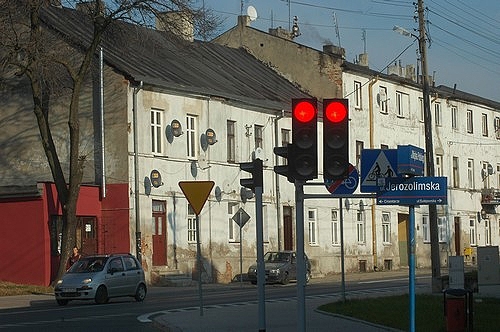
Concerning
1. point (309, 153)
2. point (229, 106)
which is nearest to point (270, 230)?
point (229, 106)

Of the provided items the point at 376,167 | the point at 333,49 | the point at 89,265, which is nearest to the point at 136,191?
the point at 89,265

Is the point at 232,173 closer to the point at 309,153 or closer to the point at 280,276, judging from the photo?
the point at 280,276

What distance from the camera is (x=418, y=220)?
6362cm

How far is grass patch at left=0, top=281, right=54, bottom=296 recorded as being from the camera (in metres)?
37.1

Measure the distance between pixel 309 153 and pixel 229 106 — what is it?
3423cm

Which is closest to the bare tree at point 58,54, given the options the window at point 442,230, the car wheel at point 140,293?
the car wheel at point 140,293

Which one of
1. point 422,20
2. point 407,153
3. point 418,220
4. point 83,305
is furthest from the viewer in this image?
point 418,220

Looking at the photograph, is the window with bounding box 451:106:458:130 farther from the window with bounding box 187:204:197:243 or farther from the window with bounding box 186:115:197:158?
the window with bounding box 187:204:197:243

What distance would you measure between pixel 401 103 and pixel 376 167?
155 feet

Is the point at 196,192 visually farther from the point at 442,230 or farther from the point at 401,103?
the point at 442,230

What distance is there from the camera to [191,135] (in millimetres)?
46125

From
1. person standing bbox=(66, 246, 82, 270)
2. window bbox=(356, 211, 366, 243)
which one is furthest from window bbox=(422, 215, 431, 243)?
person standing bbox=(66, 246, 82, 270)

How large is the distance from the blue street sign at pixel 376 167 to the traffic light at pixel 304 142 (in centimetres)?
112

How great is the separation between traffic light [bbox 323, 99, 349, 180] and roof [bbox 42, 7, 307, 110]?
84.4 ft
